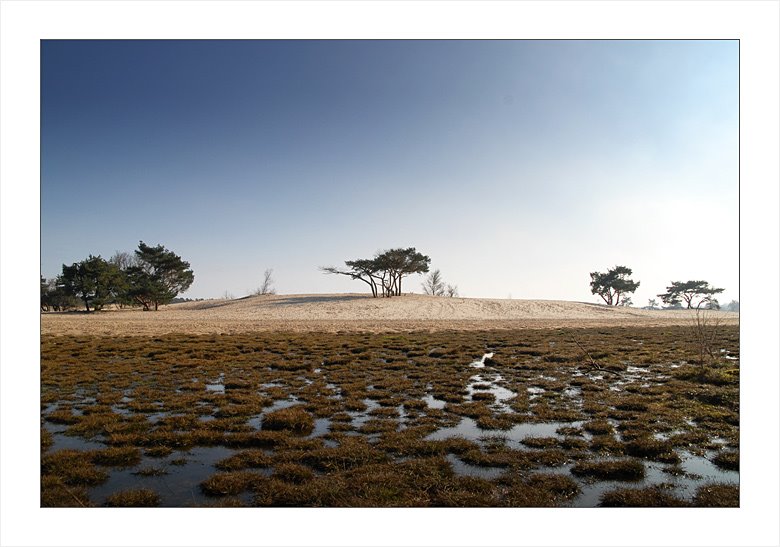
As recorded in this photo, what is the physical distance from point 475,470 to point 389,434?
2467 millimetres

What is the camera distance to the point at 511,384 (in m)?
15.5

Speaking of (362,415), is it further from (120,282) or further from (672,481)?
(120,282)

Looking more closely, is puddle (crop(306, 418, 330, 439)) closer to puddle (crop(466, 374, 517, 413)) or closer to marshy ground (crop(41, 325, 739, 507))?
marshy ground (crop(41, 325, 739, 507))

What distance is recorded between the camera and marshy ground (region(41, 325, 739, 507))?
272 inches

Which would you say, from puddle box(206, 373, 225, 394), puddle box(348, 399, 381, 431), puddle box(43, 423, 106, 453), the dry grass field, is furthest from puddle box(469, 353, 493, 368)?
puddle box(43, 423, 106, 453)

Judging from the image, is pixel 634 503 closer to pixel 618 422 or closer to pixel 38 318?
pixel 618 422

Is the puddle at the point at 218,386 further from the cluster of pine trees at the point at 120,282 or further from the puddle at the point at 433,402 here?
the cluster of pine trees at the point at 120,282

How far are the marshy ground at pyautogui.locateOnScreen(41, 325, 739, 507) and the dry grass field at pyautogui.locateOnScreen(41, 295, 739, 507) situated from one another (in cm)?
4

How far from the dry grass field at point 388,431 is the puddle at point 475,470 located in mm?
37

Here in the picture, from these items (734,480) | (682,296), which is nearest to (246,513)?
(734,480)

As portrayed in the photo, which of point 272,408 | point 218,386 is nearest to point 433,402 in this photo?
point 272,408

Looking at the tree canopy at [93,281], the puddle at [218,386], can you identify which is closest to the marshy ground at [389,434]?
the puddle at [218,386]

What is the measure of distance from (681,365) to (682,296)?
3825 inches

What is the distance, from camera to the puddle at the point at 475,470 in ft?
24.6
